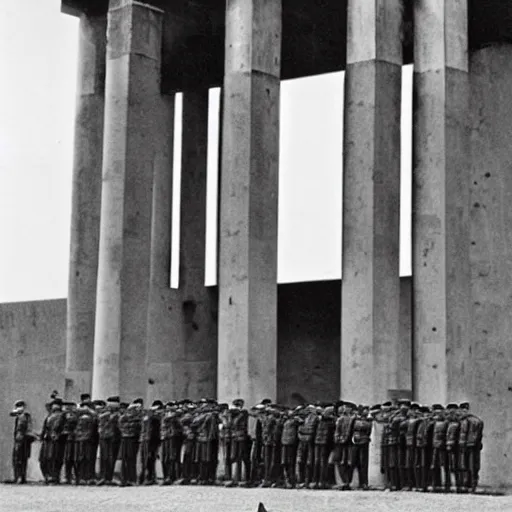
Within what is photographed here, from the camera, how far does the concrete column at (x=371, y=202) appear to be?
97.3ft

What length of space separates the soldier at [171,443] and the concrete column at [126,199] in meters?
4.11

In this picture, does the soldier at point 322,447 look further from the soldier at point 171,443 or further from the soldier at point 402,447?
the soldier at point 171,443

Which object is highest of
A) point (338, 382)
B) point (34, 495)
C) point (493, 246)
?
point (493, 246)

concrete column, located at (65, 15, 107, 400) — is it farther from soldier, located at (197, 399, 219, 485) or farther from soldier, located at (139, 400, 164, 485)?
soldier, located at (197, 399, 219, 485)

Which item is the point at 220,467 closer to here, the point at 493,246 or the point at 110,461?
the point at 110,461

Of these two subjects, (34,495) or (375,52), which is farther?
(375,52)

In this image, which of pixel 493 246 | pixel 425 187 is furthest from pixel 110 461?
pixel 493 246

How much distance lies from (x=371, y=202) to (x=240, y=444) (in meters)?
6.04

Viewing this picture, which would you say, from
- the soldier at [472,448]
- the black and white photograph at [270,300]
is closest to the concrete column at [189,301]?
the black and white photograph at [270,300]

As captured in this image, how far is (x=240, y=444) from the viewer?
2741 centimetres

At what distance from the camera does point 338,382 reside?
39.1 meters

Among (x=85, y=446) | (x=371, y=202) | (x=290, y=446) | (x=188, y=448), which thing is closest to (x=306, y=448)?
(x=290, y=446)

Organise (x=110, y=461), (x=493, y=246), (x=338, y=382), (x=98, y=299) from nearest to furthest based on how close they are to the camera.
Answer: (x=110, y=461) → (x=98, y=299) → (x=493, y=246) → (x=338, y=382)

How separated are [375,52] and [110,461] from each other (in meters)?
10.0
